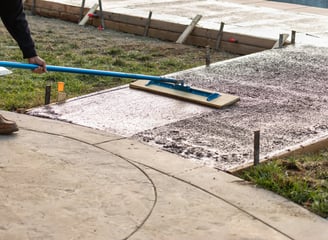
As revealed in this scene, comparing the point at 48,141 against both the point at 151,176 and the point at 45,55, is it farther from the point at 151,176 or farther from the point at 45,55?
the point at 45,55

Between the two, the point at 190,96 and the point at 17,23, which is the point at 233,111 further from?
the point at 17,23

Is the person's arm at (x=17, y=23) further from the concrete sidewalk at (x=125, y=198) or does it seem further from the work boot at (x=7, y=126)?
the concrete sidewalk at (x=125, y=198)

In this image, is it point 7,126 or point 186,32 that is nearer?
point 7,126

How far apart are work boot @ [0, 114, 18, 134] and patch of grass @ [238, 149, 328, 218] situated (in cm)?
189

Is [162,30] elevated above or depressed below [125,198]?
above

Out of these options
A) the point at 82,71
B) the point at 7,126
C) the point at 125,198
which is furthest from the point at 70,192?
the point at 82,71

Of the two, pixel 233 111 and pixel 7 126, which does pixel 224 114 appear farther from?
pixel 7 126

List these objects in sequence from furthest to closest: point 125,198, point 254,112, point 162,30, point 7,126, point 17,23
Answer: point 162,30
point 254,112
point 7,126
point 17,23
point 125,198

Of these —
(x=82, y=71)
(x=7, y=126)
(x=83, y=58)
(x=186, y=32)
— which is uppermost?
(x=82, y=71)

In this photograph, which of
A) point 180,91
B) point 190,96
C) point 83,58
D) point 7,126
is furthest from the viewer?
point 83,58

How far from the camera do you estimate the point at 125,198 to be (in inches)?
188

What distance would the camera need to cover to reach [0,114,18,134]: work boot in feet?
19.3

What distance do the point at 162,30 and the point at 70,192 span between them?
691 cm

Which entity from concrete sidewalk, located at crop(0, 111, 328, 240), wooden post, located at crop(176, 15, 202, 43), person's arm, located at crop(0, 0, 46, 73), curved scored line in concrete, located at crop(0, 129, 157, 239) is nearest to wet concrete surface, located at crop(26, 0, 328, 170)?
concrete sidewalk, located at crop(0, 111, 328, 240)
